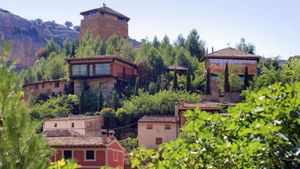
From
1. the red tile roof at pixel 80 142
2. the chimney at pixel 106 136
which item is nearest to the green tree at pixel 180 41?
the chimney at pixel 106 136

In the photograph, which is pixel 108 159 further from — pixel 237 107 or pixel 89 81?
pixel 237 107

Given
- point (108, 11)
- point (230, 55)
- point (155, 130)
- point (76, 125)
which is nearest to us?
point (155, 130)

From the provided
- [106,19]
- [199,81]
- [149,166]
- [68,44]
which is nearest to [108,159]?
[199,81]

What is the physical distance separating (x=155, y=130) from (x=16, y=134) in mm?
46333

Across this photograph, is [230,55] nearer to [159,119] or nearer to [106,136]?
[159,119]

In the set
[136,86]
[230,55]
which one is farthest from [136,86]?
[230,55]

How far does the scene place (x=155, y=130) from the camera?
5234cm

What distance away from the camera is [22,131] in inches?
242

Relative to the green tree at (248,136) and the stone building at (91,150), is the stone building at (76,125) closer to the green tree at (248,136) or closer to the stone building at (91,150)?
the stone building at (91,150)

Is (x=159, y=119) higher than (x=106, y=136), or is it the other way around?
(x=159, y=119)

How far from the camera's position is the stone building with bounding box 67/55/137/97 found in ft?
211

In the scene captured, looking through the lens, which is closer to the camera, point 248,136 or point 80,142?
point 248,136

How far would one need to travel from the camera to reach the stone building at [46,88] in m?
67.8

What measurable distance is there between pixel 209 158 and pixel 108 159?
34454 millimetres
